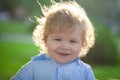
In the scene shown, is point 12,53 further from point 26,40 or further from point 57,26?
point 57,26

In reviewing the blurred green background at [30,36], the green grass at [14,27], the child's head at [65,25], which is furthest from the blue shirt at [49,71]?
the green grass at [14,27]

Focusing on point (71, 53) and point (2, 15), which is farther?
point (2, 15)

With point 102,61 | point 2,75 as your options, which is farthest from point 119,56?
point 2,75

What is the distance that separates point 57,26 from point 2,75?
3.26 meters

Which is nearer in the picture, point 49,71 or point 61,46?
point 61,46

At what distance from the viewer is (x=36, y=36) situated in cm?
412

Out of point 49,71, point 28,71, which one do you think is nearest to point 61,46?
point 49,71

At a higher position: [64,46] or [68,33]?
[68,33]

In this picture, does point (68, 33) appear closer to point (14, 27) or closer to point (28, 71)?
point (28, 71)

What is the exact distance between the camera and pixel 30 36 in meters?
11.3

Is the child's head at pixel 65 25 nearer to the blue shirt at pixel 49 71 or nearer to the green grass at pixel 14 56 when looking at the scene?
the blue shirt at pixel 49 71

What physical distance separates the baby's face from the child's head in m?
0.01

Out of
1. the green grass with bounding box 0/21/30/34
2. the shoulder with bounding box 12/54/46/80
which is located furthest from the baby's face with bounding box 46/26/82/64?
the green grass with bounding box 0/21/30/34

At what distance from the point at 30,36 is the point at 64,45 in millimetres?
7534
